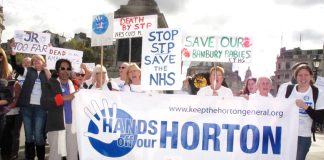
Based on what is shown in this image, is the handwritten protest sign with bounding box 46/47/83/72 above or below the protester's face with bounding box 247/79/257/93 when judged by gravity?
above

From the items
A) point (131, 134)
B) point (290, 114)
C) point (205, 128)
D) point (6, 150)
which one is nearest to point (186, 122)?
point (205, 128)

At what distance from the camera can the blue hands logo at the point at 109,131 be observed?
6.84 meters

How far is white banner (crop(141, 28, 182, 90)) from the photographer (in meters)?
7.75

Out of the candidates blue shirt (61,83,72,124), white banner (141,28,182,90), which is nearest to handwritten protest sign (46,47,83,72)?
blue shirt (61,83,72,124)

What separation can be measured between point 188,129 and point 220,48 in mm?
2463

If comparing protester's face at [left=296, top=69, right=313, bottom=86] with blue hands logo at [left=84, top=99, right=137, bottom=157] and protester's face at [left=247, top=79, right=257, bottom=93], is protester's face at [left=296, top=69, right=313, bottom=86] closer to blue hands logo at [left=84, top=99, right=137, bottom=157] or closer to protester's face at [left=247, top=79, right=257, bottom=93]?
protester's face at [left=247, top=79, right=257, bottom=93]

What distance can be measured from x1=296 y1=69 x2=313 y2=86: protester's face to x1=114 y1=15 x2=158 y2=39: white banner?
4952 mm

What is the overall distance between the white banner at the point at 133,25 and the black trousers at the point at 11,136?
11.4 feet

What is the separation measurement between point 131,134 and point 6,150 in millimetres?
3298

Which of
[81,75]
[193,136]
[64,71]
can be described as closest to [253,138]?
[193,136]

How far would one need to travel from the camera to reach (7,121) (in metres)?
9.12

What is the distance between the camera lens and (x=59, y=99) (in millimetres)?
7406

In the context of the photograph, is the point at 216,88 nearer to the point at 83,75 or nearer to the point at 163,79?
the point at 163,79

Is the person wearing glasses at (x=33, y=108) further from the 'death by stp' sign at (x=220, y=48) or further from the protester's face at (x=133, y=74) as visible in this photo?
the 'death by stp' sign at (x=220, y=48)
